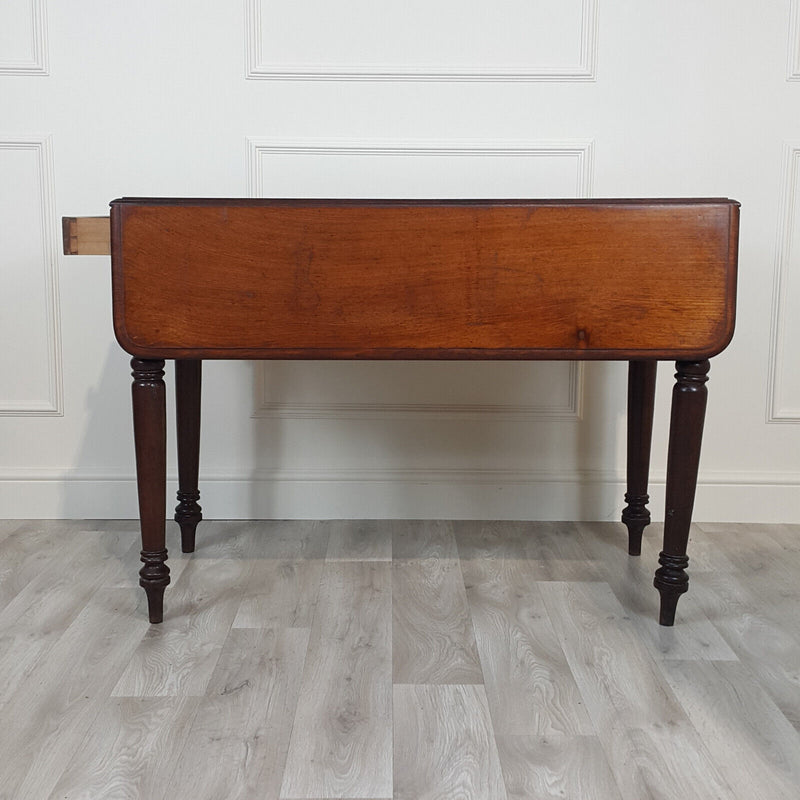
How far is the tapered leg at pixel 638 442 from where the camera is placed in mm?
2061

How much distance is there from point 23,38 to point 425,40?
0.97 meters

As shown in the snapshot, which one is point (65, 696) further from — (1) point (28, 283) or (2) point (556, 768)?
(1) point (28, 283)

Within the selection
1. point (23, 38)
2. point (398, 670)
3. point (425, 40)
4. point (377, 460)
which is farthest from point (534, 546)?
point (23, 38)

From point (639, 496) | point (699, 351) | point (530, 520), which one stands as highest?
point (699, 351)

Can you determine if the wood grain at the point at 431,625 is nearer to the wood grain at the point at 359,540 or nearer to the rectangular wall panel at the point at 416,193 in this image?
the wood grain at the point at 359,540

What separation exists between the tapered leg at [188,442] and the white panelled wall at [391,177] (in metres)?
0.26

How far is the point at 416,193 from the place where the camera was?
7.65 feet

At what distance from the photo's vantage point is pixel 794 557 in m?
2.15

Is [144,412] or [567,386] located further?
[567,386]

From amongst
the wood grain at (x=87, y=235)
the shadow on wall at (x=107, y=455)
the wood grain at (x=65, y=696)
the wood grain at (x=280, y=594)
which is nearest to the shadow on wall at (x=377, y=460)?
the shadow on wall at (x=107, y=455)

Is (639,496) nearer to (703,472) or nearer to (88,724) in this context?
(703,472)

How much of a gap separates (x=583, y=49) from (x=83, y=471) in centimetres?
163

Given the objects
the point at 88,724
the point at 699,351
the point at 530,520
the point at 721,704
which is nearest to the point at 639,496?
the point at 530,520

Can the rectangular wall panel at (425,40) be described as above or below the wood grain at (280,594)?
above
